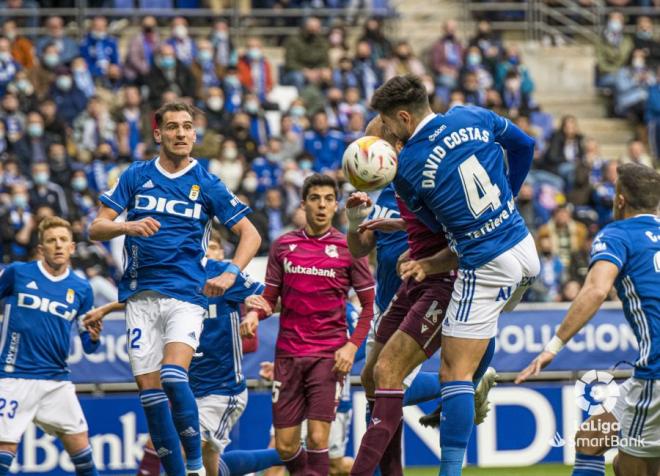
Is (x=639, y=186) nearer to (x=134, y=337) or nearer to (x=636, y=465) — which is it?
(x=636, y=465)

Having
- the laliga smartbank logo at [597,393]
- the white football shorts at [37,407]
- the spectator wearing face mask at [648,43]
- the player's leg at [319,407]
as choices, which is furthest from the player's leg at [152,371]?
the spectator wearing face mask at [648,43]

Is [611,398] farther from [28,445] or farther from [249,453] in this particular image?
[28,445]

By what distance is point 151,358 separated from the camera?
31.2 feet

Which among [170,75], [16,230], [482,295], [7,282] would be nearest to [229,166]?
[170,75]

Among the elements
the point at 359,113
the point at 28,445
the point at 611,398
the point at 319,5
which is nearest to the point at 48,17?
the point at 319,5

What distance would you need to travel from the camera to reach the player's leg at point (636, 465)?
26.2ft

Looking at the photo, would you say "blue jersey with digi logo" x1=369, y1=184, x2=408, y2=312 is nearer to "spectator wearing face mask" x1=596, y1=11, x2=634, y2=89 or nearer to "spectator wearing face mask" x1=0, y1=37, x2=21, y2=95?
"spectator wearing face mask" x1=0, y1=37, x2=21, y2=95

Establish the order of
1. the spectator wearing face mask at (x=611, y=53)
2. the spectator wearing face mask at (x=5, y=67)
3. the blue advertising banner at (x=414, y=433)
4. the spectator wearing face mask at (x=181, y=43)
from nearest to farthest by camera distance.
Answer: the blue advertising banner at (x=414, y=433) < the spectator wearing face mask at (x=5, y=67) < the spectator wearing face mask at (x=181, y=43) < the spectator wearing face mask at (x=611, y=53)

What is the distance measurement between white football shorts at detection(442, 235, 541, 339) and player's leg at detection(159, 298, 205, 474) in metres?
1.82

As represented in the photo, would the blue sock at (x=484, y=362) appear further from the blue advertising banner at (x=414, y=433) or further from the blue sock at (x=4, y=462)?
the blue advertising banner at (x=414, y=433)

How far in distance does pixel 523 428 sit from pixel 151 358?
18.4 feet

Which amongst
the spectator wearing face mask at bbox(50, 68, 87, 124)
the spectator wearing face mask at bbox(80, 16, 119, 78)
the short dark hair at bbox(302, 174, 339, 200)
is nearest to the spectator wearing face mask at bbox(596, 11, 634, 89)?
the spectator wearing face mask at bbox(80, 16, 119, 78)

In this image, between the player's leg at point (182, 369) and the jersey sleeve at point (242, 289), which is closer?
the player's leg at point (182, 369)

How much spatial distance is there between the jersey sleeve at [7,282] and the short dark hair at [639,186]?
5236mm
